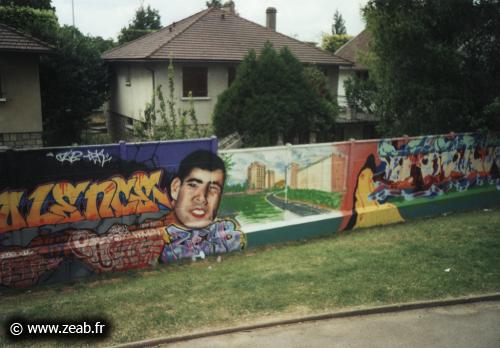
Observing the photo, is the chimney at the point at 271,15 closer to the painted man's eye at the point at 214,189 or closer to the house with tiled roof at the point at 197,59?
the house with tiled roof at the point at 197,59

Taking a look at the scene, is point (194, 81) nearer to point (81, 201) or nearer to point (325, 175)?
point (325, 175)

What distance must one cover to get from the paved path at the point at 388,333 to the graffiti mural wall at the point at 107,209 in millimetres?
3188

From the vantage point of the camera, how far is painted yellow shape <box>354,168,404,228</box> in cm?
1180

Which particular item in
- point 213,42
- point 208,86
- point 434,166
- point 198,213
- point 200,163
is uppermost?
point 213,42

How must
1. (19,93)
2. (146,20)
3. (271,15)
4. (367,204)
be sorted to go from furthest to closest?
1. (146,20)
2. (271,15)
3. (19,93)
4. (367,204)

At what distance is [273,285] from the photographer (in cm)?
798

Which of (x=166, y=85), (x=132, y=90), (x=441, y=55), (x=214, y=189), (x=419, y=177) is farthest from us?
(x=132, y=90)

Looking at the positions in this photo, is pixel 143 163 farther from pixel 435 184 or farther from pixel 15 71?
pixel 15 71

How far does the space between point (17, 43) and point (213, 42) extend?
9.64 meters

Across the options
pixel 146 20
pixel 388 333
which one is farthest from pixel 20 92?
pixel 146 20

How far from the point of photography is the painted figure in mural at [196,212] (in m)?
9.36

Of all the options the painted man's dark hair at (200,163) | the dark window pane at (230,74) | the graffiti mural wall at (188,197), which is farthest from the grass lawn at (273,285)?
the dark window pane at (230,74)

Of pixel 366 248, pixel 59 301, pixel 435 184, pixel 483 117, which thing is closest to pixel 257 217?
pixel 366 248

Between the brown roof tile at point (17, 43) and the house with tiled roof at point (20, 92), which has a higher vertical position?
the brown roof tile at point (17, 43)
